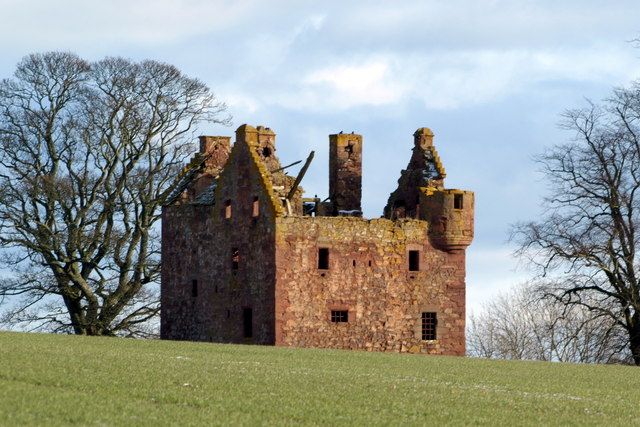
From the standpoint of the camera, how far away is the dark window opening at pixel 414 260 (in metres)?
64.1

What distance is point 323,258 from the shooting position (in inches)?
2458

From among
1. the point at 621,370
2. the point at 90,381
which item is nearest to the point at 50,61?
the point at 621,370

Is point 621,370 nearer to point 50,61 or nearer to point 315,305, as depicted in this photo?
point 315,305

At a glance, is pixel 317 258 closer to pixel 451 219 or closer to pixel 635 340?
pixel 451 219

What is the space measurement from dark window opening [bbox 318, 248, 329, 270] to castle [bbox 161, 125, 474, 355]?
1.5 inches

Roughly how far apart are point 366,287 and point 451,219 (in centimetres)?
448

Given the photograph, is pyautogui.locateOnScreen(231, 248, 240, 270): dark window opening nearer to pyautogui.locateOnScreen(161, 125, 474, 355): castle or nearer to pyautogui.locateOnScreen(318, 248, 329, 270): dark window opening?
pyautogui.locateOnScreen(161, 125, 474, 355): castle

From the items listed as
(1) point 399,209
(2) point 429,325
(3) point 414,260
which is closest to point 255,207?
(3) point 414,260

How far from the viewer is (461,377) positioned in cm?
4244

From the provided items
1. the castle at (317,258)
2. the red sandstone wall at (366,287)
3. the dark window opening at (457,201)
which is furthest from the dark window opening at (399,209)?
the dark window opening at (457,201)

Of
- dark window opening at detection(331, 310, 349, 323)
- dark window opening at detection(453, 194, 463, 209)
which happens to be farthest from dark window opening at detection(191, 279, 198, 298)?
dark window opening at detection(453, 194, 463, 209)

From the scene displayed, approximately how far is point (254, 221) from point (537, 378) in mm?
20883

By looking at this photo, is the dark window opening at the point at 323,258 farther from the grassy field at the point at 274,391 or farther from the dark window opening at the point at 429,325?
the grassy field at the point at 274,391

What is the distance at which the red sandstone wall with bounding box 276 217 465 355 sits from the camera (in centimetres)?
6159
